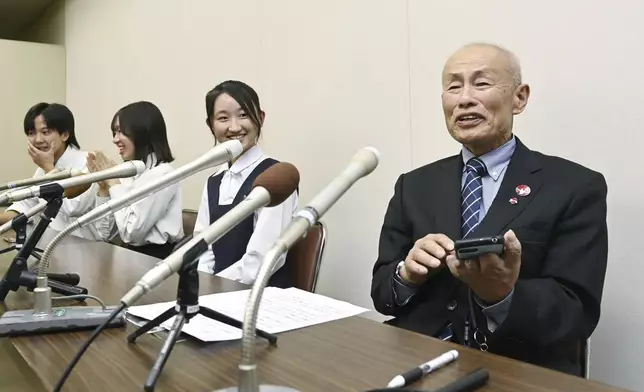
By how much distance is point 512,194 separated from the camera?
122 cm

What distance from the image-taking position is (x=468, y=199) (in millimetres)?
1296

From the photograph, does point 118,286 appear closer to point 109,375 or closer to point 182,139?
point 109,375

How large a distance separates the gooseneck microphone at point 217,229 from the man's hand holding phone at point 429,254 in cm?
45

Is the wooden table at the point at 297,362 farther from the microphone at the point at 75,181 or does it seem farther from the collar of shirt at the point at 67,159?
the collar of shirt at the point at 67,159

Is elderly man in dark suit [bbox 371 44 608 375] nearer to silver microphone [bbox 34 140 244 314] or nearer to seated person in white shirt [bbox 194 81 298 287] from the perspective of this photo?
silver microphone [bbox 34 140 244 314]

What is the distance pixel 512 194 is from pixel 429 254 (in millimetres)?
285

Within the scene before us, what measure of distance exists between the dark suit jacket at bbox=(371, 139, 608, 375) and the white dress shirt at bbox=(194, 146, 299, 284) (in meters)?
0.42

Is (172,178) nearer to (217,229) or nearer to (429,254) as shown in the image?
(217,229)

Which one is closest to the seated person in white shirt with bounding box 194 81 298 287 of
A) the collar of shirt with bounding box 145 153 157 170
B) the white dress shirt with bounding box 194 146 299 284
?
the white dress shirt with bounding box 194 146 299 284

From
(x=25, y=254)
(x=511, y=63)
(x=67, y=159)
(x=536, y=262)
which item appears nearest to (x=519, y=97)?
(x=511, y=63)

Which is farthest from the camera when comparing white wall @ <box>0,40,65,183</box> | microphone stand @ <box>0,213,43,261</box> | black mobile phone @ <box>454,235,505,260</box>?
white wall @ <box>0,40,65,183</box>

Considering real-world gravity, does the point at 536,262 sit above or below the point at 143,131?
below

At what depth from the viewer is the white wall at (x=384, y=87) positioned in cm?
142

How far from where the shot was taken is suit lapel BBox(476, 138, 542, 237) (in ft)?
3.90
